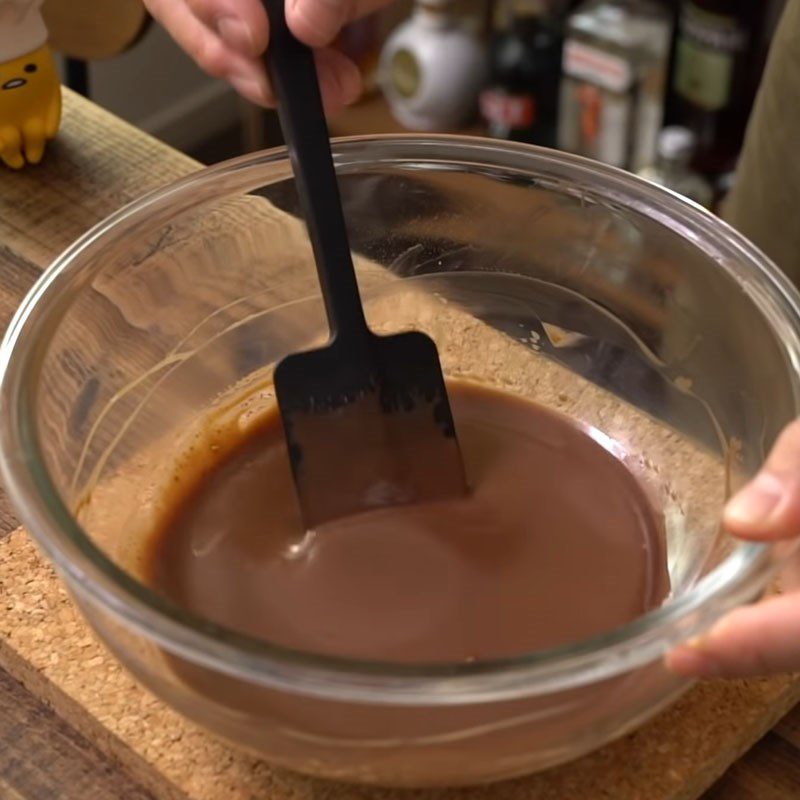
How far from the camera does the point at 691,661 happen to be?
1.66 ft

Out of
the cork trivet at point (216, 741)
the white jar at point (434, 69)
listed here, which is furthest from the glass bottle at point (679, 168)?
the cork trivet at point (216, 741)

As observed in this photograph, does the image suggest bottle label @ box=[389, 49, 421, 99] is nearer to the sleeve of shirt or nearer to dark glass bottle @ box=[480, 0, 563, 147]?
dark glass bottle @ box=[480, 0, 563, 147]

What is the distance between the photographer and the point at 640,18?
5.81 feet

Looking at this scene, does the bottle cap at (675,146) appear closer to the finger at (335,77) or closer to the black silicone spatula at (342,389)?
the finger at (335,77)

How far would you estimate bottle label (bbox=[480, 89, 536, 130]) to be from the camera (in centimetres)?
190

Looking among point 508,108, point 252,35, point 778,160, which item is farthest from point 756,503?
point 508,108

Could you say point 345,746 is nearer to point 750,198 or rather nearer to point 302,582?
point 302,582

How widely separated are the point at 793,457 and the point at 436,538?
193mm

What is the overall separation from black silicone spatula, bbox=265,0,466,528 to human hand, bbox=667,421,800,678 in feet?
0.64

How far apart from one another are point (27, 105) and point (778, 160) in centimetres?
63

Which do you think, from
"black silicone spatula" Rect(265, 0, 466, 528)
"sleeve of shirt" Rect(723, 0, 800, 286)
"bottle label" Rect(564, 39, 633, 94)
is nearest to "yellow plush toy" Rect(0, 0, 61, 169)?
"black silicone spatula" Rect(265, 0, 466, 528)

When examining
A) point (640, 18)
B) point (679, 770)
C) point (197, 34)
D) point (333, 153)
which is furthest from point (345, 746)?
point (640, 18)

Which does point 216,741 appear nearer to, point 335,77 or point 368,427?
point 368,427

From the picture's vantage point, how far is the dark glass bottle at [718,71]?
1.71m
